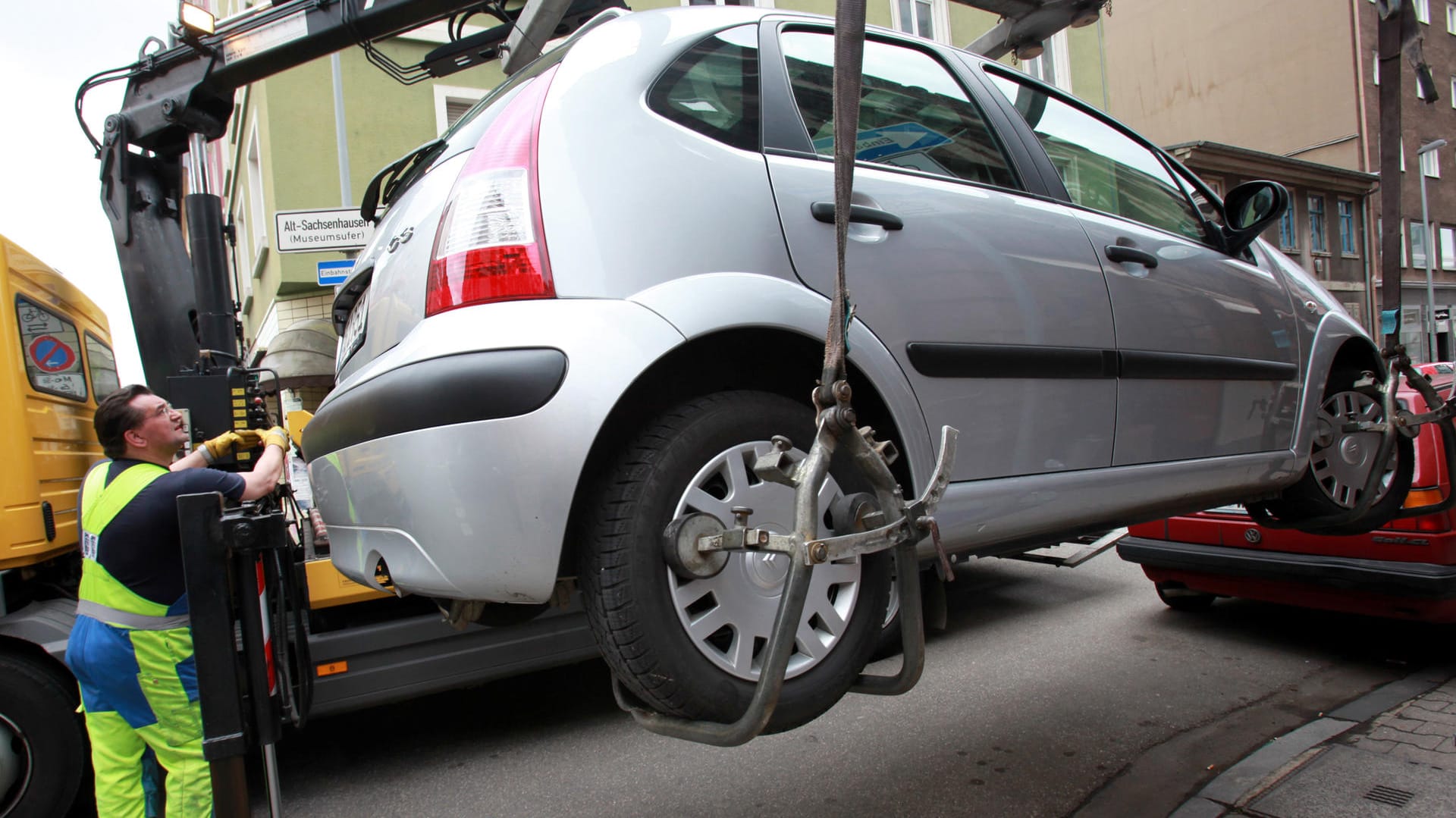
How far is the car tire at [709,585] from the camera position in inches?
53.9

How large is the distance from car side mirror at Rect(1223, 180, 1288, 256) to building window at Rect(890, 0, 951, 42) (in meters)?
12.6

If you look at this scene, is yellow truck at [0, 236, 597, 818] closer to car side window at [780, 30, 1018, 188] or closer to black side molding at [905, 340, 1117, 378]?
black side molding at [905, 340, 1117, 378]

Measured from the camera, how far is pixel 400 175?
82.9 inches

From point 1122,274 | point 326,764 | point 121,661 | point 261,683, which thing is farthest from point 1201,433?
point 326,764

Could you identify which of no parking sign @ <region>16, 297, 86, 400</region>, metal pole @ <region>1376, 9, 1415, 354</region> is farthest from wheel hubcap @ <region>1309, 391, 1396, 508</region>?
no parking sign @ <region>16, 297, 86, 400</region>

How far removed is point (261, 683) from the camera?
1.83m

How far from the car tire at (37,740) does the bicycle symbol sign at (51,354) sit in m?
1.05

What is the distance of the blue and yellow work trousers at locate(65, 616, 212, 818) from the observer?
2.56 meters

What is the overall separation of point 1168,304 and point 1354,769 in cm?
173

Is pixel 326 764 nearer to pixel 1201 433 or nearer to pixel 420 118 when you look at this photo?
pixel 1201 433

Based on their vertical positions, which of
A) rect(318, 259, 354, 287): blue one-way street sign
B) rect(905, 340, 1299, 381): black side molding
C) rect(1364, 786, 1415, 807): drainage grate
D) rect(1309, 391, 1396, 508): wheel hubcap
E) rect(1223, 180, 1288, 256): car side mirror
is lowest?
rect(1364, 786, 1415, 807): drainage grate

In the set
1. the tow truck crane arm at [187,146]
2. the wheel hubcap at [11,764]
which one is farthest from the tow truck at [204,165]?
the wheel hubcap at [11,764]

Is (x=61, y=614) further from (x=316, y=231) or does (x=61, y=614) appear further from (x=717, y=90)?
(x=316, y=231)

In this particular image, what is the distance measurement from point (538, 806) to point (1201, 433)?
2400mm
